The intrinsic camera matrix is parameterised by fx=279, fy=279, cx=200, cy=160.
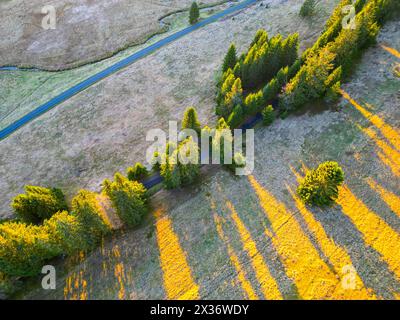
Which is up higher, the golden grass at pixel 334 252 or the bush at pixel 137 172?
the bush at pixel 137 172

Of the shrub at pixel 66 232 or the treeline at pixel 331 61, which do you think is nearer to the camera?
the shrub at pixel 66 232

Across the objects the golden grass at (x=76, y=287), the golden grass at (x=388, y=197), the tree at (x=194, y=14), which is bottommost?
the golden grass at (x=76, y=287)

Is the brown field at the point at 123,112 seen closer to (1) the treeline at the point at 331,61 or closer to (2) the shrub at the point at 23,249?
(1) the treeline at the point at 331,61

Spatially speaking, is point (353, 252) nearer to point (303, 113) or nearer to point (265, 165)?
point (265, 165)

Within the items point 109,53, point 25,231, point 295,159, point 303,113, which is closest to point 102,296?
point 25,231

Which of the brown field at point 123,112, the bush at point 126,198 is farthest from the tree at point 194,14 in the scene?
the bush at point 126,198

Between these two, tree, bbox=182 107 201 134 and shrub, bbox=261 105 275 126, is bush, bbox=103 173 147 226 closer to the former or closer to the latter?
tree, bbox=182 107 201 134
